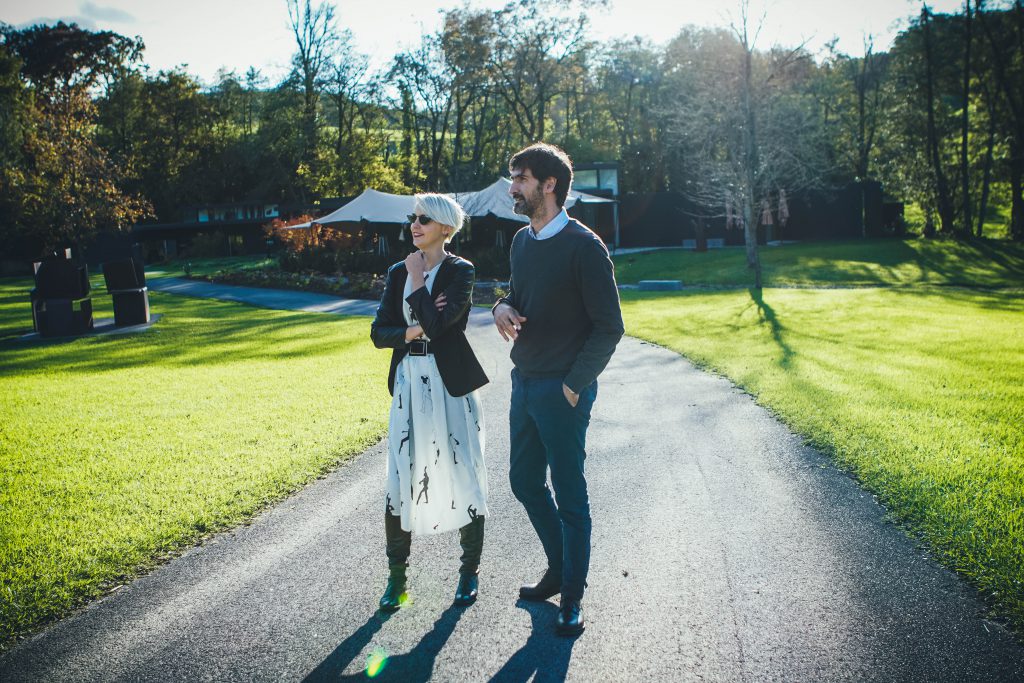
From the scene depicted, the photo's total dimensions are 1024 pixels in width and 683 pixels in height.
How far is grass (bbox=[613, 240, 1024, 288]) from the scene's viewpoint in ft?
81.8

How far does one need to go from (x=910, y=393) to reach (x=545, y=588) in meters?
6.43

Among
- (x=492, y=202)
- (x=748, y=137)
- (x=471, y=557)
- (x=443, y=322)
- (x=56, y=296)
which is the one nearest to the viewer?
(x=443, y=322)

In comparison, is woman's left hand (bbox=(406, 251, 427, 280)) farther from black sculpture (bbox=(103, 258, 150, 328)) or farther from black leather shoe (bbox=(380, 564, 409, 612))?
black sculpture (bbox=(103, 258, 150, 328))

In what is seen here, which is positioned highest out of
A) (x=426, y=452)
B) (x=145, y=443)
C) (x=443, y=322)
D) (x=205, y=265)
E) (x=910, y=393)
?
(x=205, y=265)

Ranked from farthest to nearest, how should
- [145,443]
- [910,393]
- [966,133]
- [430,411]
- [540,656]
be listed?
[966,133] < [910,393] < [145,443] < [430,411] < [540,656]

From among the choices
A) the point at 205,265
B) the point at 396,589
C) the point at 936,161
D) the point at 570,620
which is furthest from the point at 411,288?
the point at 205,265

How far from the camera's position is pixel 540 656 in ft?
10.2

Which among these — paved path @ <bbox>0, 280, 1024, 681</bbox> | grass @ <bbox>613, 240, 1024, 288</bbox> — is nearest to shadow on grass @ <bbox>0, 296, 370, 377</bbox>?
paved path @ <bbox>0, 280, 1024, 681</bbox>

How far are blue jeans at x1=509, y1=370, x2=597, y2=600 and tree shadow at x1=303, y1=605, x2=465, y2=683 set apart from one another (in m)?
0.64

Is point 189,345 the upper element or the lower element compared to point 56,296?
lower

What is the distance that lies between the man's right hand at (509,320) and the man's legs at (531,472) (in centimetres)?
27

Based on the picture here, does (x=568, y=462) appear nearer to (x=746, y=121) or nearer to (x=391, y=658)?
(x=391, y=658)

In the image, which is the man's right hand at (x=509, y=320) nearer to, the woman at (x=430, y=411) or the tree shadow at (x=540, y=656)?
the woman at (x=430, y=411)

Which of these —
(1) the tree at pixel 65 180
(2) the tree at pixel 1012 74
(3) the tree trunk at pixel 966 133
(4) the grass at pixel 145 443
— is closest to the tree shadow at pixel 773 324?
(4) the grass at pixel 145 443
